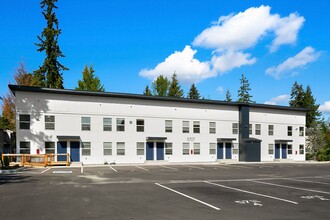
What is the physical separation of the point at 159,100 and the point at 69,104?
10.3m

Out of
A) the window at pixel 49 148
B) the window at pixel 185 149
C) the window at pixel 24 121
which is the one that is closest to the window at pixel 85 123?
the window at pixel 49 148

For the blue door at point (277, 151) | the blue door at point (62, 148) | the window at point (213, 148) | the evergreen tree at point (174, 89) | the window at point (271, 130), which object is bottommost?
the blue door at point (277, 151)

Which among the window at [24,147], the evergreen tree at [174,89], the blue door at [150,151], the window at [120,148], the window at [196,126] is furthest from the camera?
the evergreen tree at [174,89]

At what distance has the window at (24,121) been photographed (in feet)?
98.4

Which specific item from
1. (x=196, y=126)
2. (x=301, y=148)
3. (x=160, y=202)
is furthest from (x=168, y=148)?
(x=160, y=202)

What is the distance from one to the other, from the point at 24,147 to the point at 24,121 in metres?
Answer: 2.55

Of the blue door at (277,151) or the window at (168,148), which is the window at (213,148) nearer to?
the window at (168,148)

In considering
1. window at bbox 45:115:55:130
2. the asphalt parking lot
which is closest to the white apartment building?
window at bbox 45:115:55:130

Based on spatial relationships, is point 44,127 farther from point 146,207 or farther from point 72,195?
point 146,207

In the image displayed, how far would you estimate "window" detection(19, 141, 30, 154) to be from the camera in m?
29.6

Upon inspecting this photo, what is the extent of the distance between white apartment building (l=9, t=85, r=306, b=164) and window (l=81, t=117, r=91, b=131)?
10cm

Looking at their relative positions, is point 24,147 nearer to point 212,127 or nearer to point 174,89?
point 212,127

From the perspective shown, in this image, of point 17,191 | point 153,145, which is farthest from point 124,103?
point 17,191

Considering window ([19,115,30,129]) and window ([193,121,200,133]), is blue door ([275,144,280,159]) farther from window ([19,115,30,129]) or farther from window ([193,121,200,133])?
window ([19,115,30,129])
